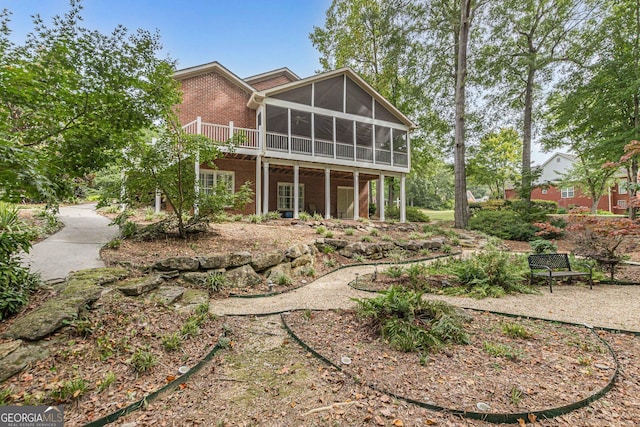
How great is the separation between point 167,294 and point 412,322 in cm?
337

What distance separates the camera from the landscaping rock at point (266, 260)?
5777 millimetres

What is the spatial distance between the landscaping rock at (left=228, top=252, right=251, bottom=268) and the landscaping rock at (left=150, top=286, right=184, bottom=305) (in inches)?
45.3

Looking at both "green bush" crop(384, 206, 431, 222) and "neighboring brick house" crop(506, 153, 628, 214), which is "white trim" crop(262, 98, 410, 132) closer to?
"green bush" crop(384, 206, 431, 222)

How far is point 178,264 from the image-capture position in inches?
195

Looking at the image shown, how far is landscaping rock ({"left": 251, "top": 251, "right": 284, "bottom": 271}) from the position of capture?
5.78 m

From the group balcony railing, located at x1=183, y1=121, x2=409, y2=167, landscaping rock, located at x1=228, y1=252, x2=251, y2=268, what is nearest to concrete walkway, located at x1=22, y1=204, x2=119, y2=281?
landscaping rock, located at x1=228, y1=252, x2=251, y2=268

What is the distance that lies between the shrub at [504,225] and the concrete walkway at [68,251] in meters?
13.6

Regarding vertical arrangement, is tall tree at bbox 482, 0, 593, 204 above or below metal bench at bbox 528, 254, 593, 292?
above

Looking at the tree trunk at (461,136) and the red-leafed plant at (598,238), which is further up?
the tree trunk at (461,136)

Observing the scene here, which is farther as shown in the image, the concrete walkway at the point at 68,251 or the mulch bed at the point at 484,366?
the concrete walkway at the point at 68,251

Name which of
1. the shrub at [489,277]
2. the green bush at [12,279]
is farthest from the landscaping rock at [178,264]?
the shrub at [489,277]

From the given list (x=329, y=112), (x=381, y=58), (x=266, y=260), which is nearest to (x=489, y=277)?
(x=266, y=260)

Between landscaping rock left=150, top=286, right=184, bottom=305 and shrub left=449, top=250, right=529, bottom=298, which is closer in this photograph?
landscaping rock left=150, top=286, right=184, bottom=305

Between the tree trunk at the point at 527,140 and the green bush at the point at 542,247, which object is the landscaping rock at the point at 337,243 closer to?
the green bush at the point at 542,247
